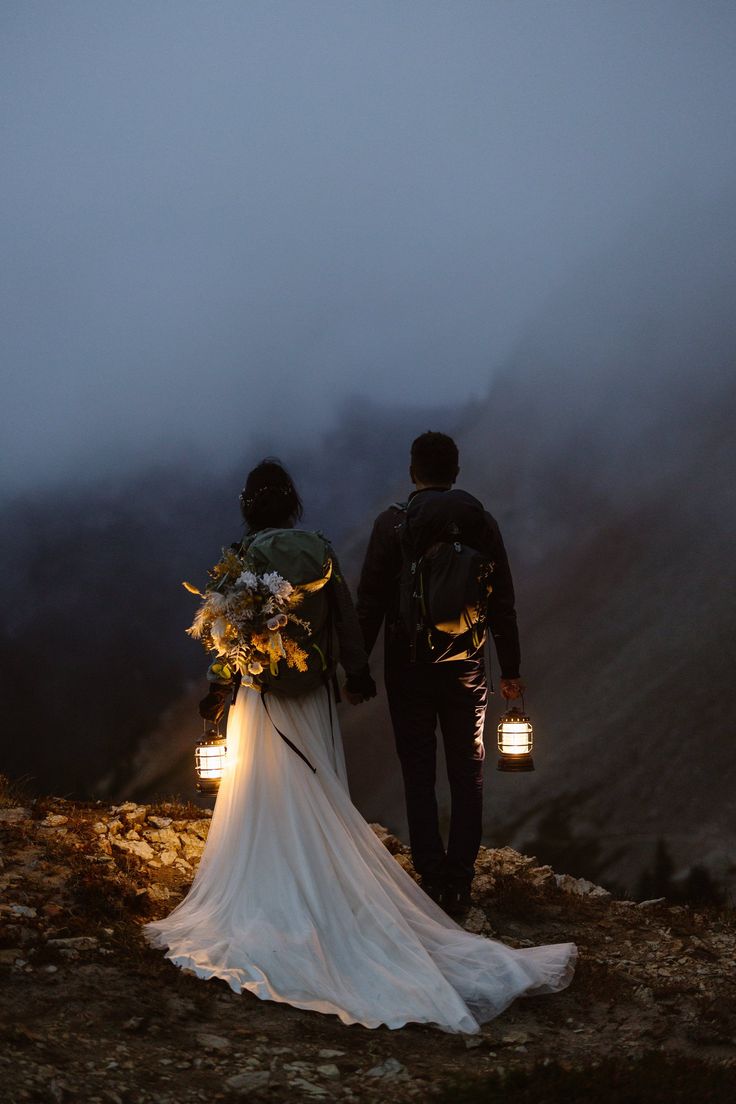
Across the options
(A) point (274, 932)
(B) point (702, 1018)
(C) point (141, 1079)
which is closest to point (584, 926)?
(B) point (702, 1018)

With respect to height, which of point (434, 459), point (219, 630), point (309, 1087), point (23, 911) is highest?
point (434, 459)

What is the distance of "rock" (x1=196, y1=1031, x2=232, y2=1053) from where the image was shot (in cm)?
359

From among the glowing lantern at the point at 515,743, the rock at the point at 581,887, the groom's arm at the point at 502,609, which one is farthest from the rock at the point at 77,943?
the rock at the point at 581,887

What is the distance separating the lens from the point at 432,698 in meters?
5.27

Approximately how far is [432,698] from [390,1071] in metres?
2.06

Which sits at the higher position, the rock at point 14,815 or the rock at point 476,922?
the rock at point 14,815

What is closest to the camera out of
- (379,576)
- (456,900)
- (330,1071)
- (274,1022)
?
(330,1071)

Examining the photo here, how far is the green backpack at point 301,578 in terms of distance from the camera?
470 centimetres

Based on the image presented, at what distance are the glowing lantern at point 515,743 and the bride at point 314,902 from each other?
94 centimetres

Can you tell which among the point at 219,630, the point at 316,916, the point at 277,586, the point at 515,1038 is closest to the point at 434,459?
the point at 277,586

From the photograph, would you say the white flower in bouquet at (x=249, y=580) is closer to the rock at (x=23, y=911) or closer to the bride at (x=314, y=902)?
the bride at (x=314, y=902)

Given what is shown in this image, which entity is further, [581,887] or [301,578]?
[581,887]

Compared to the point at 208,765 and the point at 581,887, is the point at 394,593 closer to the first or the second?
the point at 208,765

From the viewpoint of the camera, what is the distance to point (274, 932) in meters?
4.21
